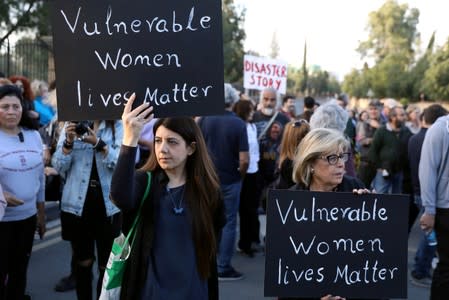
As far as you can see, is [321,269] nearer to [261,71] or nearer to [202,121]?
[202,121]

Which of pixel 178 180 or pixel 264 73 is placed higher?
pixel 264 73

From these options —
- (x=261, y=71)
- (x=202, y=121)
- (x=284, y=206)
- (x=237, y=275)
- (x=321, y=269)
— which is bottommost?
(x=237, y=275)

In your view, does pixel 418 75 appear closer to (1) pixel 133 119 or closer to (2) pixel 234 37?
(2) pixel 234 37

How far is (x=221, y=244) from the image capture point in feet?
19.8

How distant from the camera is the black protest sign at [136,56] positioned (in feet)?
8.64

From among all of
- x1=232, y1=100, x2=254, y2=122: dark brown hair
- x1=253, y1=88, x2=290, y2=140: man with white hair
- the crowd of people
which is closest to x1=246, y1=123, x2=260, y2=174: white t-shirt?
the crowd of people

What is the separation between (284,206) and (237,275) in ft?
11.2

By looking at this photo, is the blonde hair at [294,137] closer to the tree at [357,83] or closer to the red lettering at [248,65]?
the red lettering at [248,65]

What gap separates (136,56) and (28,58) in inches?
469

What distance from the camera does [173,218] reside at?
266 cm

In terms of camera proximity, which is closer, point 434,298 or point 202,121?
point 434,298

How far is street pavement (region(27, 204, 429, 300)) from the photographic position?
5330mm

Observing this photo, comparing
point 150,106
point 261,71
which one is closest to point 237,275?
point 150,106

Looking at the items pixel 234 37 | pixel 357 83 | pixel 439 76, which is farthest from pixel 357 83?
pixel 234 37
